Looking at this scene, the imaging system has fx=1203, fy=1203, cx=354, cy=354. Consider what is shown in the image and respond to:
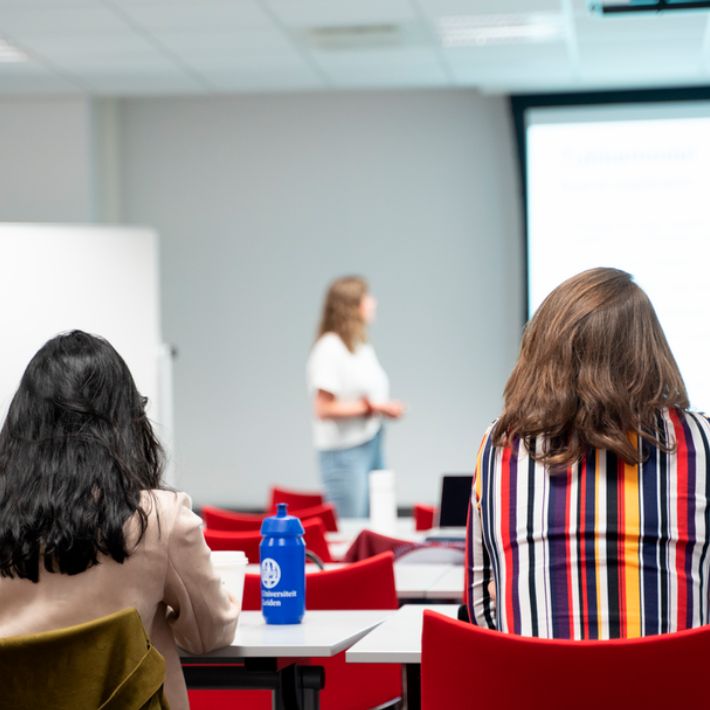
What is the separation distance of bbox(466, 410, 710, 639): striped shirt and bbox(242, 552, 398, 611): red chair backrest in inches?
26.0

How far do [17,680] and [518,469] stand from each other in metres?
0.82

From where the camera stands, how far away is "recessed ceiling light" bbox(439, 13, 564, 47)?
6141 millimetres

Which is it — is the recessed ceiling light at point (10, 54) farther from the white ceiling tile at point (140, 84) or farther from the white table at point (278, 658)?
the white table at point (278, 658)

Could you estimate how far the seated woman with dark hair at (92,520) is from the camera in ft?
6.14

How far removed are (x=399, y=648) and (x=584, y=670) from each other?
1.48 feet

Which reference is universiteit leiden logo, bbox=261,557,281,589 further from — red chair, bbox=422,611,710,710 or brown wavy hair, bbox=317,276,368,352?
brown wavy hair, bbox=317,276,368,352

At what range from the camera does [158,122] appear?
8.52 metres

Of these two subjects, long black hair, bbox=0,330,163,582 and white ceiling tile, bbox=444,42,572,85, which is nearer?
long black hair, bbox=0,330,163,582

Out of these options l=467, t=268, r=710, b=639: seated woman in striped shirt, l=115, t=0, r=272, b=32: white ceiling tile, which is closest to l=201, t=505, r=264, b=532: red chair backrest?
l=467, t=268, r=710, b=639: seated woman in striped shirt

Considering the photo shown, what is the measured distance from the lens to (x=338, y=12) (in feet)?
19.7

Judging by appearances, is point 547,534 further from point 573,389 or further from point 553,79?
point 553,79

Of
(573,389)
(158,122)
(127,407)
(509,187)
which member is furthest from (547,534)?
(158,122)

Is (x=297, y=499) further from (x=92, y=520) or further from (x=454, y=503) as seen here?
(x=92, y=520)

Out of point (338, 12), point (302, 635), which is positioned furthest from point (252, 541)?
point (338, 12)
